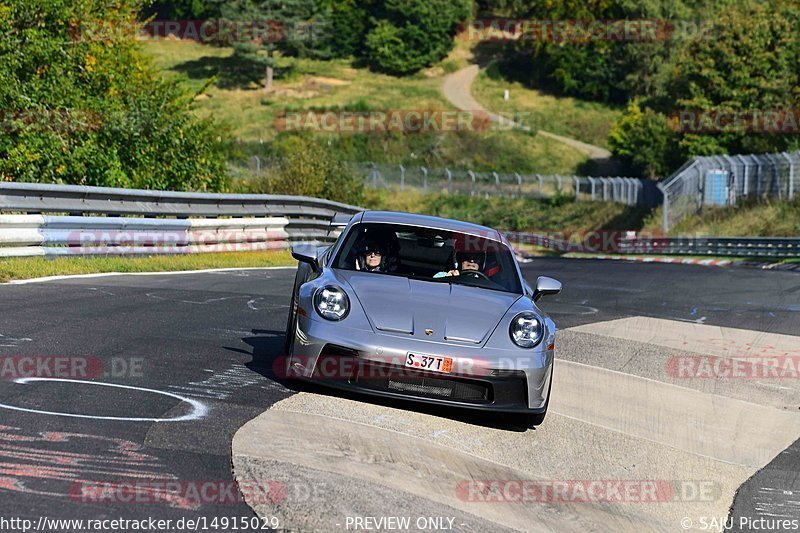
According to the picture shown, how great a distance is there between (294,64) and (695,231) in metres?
64.1

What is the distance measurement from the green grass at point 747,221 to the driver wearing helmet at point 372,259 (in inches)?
A: 1150

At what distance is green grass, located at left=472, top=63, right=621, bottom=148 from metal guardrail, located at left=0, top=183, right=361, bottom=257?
66.4 meters

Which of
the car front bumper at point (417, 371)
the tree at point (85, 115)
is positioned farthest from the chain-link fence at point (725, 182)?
the car front bumper at point (417, 371)

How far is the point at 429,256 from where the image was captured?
28.2ft

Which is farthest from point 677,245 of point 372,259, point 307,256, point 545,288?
point 307,256

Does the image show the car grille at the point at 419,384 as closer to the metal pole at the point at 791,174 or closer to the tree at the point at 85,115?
the tree at the point at 85,115

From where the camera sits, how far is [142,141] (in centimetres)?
2130

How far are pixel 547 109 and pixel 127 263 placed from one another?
8197cm

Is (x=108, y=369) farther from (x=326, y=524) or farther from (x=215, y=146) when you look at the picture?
(x=215, y=146)

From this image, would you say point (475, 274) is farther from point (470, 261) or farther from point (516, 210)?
point (516, 210)

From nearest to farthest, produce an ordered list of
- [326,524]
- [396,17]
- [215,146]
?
[326,524] → [215,146] → [396,17]

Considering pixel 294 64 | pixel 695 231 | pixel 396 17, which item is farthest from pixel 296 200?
pixel 396 17

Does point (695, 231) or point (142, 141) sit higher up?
point (142, 141)

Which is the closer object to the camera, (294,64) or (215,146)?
(215,146)
